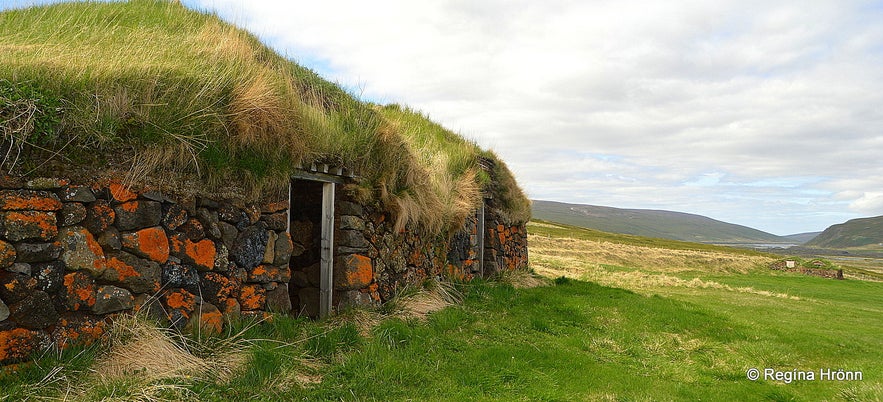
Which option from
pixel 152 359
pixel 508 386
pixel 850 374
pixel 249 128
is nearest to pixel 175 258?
pixel 152 359

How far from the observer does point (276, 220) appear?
21.0ft

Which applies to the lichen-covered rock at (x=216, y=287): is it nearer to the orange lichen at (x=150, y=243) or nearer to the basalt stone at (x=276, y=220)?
the orange lichen at (x=150, y=243)

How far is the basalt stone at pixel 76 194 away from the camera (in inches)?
183

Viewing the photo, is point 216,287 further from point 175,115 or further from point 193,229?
point 175,115

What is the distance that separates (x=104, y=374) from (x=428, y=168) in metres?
6.49

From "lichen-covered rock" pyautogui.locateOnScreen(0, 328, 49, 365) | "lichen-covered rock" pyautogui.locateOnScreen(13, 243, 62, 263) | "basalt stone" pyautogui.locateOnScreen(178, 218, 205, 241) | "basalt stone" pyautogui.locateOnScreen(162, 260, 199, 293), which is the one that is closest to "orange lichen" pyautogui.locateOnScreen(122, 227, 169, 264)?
"basalt stone" pyautogui.locateOnScreen(162, 260, 199, 293)

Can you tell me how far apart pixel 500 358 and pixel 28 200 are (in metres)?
4.87

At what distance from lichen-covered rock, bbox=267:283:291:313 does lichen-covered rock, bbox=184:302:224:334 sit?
0.69 m

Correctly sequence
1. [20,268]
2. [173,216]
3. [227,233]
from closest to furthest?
[20,268] < [173,216] < [227,233]

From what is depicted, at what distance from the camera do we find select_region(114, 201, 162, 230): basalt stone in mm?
4965

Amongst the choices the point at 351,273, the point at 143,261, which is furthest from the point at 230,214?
the point at 351,273

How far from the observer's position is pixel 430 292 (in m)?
9.34

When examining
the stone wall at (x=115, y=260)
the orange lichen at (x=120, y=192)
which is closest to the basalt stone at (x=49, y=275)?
the stone wall at (x=115, y=260)

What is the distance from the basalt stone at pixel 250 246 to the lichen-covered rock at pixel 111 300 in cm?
114
